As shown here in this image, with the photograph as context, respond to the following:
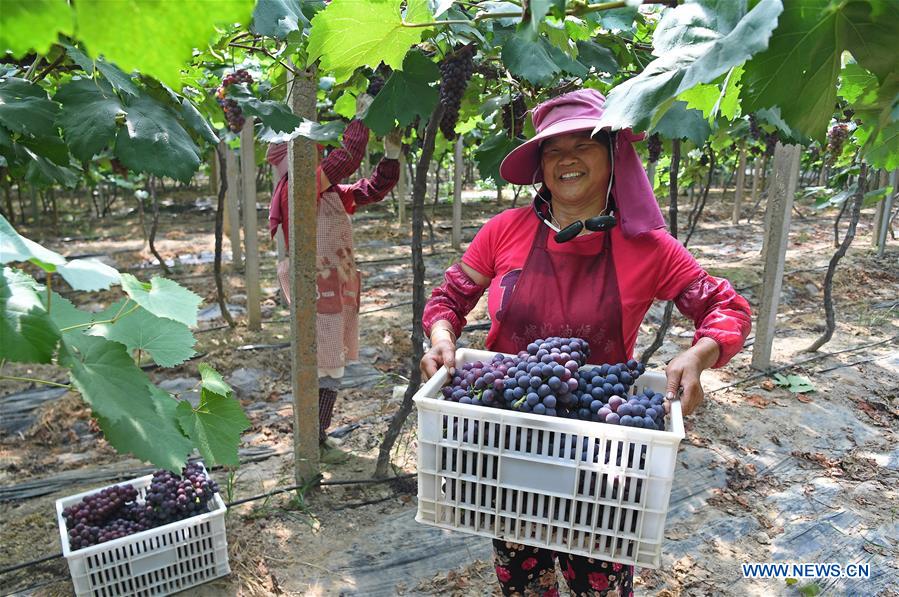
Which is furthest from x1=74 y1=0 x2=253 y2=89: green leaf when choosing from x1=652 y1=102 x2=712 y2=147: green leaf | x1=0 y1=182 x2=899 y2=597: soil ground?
x1=0 y1=182 x2=899 y2=597: soil ground

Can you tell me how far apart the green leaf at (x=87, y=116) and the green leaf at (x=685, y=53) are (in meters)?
0.96

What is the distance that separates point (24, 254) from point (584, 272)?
1.23 meters

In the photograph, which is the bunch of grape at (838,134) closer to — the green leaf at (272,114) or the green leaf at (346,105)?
the green leaf at (346,105)

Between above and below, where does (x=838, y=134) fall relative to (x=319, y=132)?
above

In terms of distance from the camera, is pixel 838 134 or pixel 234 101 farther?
pixel 838 134

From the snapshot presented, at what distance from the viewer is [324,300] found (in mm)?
3197

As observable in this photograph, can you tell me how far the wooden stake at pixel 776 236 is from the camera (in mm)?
4281

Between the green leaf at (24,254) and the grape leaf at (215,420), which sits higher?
the green leaf at (24,254)

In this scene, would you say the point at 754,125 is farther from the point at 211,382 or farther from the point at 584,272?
the point at 211,382

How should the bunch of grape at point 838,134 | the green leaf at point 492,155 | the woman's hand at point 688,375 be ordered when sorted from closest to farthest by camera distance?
the woman's hand at point 688,375 < the green leaf at point 492,155 < the bunch of grape at point 838,134

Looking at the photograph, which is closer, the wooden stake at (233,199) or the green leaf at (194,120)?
the green leaf at (194,120)

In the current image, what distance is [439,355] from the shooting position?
5.16 ft

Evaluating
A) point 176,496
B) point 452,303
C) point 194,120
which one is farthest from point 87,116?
point 176,496

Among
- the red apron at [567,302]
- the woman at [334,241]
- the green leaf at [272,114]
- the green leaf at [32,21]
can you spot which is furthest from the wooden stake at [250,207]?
the green leaf at [32,21]
